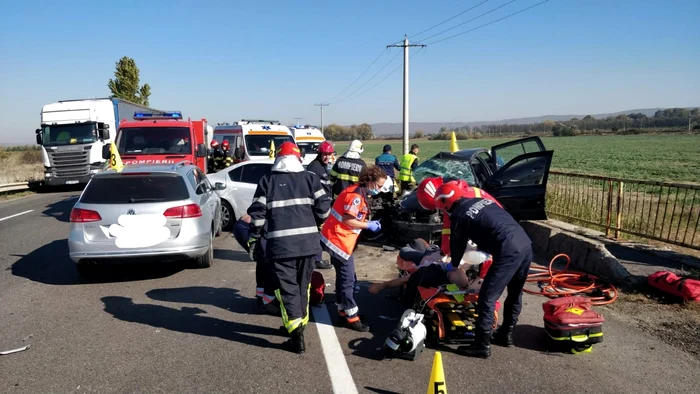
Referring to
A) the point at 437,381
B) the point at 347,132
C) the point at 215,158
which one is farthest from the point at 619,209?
the point at 347,132

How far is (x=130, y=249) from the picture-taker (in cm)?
634

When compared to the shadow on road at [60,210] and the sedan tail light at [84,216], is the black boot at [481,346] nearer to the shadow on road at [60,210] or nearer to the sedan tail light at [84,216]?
the sedan tail light at [84,216]

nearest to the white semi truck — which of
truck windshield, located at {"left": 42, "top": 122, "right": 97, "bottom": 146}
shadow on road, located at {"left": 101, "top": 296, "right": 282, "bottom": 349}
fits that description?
truck windshield, located at {"left": 42, "top": 122, "right": 97, "bottom": 146}

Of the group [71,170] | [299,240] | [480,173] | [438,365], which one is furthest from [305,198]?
[71,170]

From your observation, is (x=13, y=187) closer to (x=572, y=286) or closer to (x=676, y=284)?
(x=572, y=286)

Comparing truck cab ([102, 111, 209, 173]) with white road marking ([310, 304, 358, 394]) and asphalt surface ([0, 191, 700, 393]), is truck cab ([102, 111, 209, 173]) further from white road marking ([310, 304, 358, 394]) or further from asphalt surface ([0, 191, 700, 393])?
white road marking ([310, 304, 358, 394])

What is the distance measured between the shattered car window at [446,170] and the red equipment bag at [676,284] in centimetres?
368

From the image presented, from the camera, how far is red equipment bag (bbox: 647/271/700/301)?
5633mm

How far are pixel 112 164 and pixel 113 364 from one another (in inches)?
265

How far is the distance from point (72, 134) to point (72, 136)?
74mm

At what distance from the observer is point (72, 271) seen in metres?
7.27

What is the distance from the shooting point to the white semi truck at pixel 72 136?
60.3 ft

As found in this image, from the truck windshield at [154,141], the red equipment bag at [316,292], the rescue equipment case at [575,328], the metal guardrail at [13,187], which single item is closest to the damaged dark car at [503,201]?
the red equipment bag at [316,292]

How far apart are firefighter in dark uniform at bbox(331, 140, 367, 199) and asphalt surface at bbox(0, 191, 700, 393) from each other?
8.66 ft
